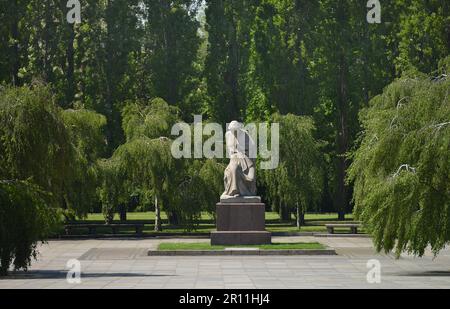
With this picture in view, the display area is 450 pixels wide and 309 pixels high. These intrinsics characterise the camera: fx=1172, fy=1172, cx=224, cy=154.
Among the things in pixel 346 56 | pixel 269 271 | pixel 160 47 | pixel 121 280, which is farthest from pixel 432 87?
pixel 160 47

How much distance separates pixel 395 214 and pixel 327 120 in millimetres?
41166

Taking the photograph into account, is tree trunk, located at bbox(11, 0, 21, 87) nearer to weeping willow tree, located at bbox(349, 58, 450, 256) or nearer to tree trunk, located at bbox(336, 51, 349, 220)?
tree trunk, located at bbox(336, 51, 349, 220)

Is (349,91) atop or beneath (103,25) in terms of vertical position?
beneath

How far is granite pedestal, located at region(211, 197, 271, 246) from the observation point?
36.8 meters

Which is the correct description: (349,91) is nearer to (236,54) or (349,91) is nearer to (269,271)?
(236,54)

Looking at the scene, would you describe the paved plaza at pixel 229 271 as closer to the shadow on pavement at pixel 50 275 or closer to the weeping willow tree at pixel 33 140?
the shadow on pavement at pixel 50 275

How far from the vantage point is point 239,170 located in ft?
124

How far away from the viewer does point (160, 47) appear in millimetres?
66438

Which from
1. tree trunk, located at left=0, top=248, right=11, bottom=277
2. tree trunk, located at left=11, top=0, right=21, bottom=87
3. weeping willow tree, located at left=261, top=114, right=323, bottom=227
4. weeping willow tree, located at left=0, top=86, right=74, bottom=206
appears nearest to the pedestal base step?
Answer: weeping willow tree, located at left=0, top=86, right=74, bottom=206

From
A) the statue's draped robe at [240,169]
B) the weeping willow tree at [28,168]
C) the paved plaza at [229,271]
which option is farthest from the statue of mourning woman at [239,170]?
the weeping willow tree at [28,168]

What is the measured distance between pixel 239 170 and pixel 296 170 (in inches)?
594

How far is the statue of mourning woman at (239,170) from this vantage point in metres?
37.4

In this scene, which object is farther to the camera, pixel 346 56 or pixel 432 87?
pixel 346 56

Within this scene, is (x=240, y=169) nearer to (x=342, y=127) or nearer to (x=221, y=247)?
(x=221, y=247)
